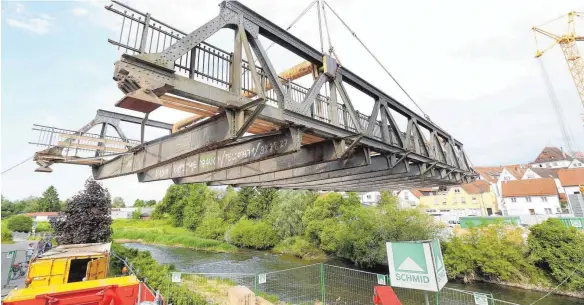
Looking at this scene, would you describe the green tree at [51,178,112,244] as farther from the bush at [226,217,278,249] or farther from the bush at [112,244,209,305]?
the bush at [226,217,278,249]

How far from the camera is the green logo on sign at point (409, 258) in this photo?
288 inches

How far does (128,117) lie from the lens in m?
9.74

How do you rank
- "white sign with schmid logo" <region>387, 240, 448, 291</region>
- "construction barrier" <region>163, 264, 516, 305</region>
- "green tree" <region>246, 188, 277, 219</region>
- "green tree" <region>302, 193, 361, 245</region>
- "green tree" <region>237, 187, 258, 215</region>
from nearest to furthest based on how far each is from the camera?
1. "white sign with schmid logo" <region>387, 240, 448, 291</region>
2. "construction barrier" <region>163, 264, 516, 305</region>
3. "green tree" <region>302, 193, 361, 245</region>
4. "green tree" <region>246, 188, 277, 219</region>
5. "green tree" <region>237, 187, 258, 215</region>

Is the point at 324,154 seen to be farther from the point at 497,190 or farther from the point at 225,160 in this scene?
the point at 497,190

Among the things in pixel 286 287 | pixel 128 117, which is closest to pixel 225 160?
pixel 128 117

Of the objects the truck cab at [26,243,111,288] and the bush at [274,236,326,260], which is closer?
the truck cab at [26,243,111,288]

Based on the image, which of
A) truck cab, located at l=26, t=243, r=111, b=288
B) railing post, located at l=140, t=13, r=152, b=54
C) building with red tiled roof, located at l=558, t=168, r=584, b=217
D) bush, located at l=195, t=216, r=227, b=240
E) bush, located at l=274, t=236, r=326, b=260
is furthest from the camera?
bush, located at l=195, t=216, r=227, b=240

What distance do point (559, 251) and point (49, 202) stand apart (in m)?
→ 109

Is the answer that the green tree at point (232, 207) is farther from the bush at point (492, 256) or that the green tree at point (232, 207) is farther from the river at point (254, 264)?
the bush at point (492, 256)

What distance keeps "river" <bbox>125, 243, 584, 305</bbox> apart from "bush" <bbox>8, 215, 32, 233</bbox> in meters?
37.9

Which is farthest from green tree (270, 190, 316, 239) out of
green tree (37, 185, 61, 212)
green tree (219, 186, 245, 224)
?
green tree (37, 185, 61, 212)

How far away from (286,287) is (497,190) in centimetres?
4821

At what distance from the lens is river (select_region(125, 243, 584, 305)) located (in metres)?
17.6

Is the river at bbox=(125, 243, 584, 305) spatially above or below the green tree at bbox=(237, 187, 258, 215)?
below
